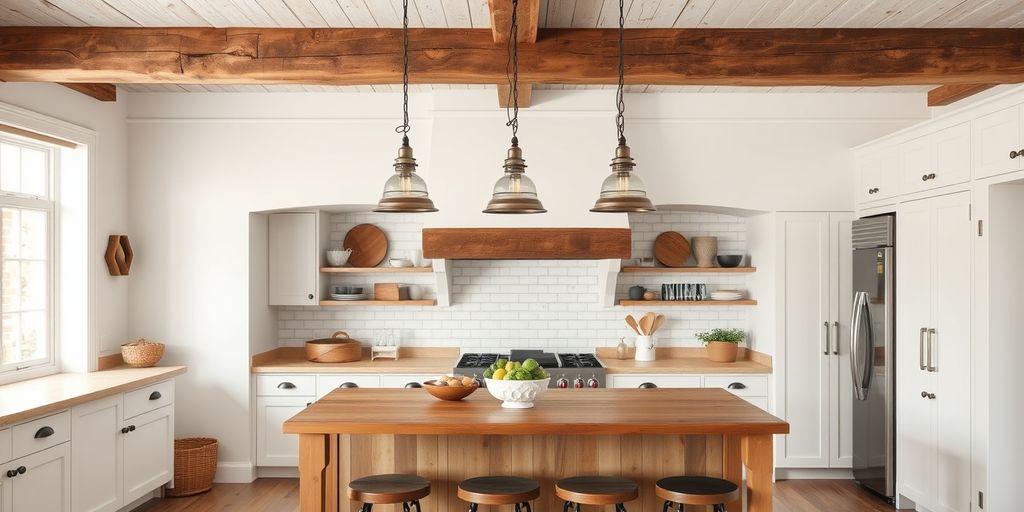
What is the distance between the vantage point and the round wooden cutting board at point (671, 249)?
6648 millimetres

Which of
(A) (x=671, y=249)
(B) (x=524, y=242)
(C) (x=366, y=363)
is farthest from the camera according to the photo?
(A) (x=671, y=249)

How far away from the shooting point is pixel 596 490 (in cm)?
350

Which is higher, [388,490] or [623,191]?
[623,191]

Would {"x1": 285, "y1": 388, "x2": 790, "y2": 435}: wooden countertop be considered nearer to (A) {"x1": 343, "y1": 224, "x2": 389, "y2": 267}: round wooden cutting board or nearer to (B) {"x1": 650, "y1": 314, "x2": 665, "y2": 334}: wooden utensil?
(B) {"x1": 650, "y1": 314, "x2": 665, "y2": 334}: wooden utensil

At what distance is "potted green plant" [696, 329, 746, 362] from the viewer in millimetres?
6316

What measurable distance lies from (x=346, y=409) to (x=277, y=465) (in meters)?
2.58

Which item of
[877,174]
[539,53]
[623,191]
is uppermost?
[539,53]

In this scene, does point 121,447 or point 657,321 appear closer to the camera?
point 121,447

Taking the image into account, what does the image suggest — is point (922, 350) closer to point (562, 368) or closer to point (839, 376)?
point (839, 376)

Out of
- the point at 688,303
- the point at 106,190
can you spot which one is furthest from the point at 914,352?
the point at 106,190

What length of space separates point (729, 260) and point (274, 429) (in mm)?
4006

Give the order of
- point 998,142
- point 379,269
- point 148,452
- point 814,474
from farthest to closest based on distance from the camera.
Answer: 1. point 379,269
2. point 814,474
3. point 148,452
4. point 998,142

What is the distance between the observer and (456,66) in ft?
13.5

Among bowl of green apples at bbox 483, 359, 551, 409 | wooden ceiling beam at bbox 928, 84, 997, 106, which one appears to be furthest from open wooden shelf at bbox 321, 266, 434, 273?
wooden ceiling beam at bbox 928, 84, 997, 106
